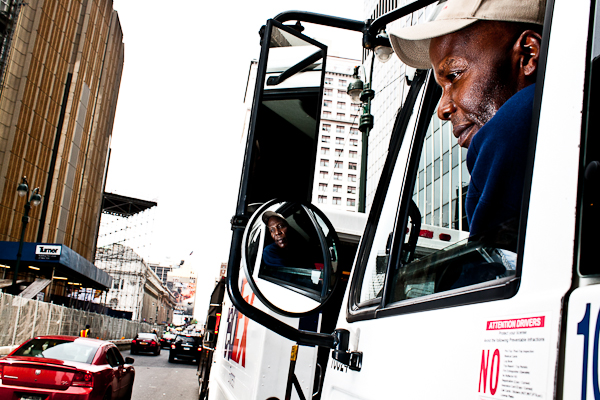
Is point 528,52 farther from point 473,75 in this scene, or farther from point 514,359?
point 514,359

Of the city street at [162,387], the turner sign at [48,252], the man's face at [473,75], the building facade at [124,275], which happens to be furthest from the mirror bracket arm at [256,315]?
the building facade at [124,275]

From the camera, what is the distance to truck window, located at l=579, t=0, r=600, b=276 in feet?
2.65

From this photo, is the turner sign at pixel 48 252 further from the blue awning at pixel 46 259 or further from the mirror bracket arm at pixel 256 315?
the mirror bracket arm at pixel 256 315

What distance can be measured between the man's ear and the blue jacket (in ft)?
0.38

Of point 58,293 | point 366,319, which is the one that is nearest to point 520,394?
point 366,319

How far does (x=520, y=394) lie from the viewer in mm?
850

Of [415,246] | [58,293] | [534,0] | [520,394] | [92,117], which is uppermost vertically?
[92,117]

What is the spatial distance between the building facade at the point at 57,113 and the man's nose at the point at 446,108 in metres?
41.3

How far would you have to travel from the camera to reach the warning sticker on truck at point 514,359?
83 cm

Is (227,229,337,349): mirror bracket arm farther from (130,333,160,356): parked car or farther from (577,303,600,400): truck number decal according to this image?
(130,333,160,356): parked car

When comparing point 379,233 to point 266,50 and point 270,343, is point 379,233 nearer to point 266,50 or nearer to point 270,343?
point 266,50

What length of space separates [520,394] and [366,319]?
2.67 ft

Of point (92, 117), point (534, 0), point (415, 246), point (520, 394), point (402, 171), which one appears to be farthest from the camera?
point (92, 117)

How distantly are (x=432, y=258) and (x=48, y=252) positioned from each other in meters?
33.7
